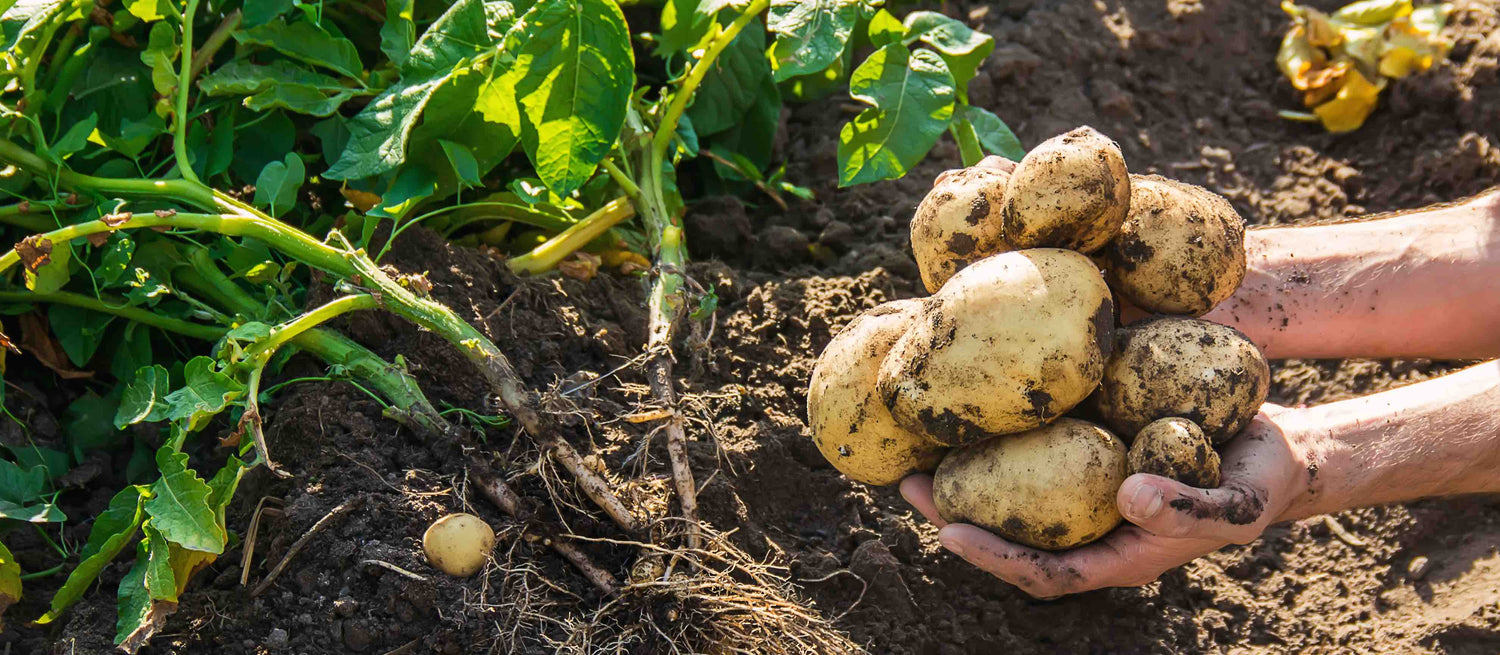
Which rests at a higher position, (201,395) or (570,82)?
(570,82)

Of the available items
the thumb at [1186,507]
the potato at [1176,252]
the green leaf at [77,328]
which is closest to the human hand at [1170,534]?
the thumb at [1186,507]

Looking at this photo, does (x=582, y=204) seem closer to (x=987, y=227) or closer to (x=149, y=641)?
(x=987, y=227)

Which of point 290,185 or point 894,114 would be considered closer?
point 290,185

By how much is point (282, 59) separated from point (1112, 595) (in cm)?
193

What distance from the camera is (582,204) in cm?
237

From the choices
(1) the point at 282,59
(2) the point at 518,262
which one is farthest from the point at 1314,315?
(1) the point at 282,59

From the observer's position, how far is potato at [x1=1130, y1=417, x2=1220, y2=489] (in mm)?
1588

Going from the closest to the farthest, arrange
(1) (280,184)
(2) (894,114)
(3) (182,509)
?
(3) (182,509), (1) (280,184), (2) (894,114)

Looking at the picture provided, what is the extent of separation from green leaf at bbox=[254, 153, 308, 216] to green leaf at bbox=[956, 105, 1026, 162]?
137cm

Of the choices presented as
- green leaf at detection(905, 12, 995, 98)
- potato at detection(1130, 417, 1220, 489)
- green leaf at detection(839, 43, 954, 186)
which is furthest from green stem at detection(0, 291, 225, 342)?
potato at detection(1130, 417, 1220, 489)

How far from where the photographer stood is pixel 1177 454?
5.20 feet

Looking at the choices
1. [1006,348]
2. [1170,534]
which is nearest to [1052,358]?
[1006,348]

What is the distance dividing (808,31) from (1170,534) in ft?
3.82

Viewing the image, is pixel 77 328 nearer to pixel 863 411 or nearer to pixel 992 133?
pixel 863 411
